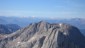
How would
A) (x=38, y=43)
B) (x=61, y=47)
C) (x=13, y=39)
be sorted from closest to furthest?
(x=61, y=47) < (x=38, y=43) < (x=13, y=39)

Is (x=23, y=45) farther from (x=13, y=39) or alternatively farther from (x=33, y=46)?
(x=13, y=39)

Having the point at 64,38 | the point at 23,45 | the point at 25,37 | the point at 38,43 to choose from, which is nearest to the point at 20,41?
the point at 25,37

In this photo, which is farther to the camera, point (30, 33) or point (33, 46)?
point (30, 33)

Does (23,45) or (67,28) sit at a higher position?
(67,28)

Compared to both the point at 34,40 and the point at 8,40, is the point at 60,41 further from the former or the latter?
the point at 8,40

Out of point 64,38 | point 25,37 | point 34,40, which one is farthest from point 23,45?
point 64,38

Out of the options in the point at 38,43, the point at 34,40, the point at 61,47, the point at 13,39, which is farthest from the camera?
the point at 13,39
